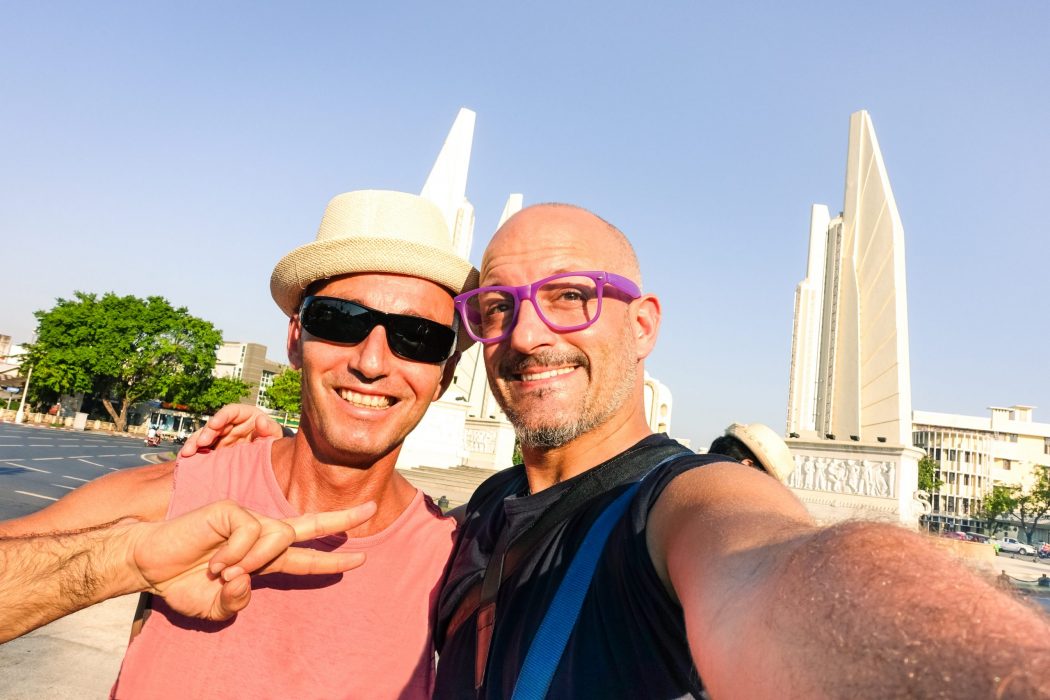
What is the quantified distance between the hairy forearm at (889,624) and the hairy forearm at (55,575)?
1330 millimetres

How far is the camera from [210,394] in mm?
42781

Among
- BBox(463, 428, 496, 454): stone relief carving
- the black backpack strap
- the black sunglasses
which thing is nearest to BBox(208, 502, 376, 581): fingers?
the black backpack strap

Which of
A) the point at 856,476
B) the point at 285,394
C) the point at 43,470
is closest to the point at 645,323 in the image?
the point at 856,476

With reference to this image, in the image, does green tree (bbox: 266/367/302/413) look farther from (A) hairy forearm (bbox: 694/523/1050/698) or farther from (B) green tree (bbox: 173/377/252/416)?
(A) hairy forearm (bbox: 694/523/1050/698)

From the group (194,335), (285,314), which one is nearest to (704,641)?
(285,314)

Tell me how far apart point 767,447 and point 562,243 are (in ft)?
9.81

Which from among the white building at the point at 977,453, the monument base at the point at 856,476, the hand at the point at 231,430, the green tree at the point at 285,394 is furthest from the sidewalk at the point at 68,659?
the white building at the point at 977,453

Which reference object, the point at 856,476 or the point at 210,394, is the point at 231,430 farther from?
the point at 210,394

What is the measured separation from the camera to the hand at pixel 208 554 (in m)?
1.37

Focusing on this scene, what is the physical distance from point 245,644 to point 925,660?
1705 millimetres

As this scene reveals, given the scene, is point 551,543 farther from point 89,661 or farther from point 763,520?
point 89,661

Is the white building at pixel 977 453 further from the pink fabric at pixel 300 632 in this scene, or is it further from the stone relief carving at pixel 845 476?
the pink fabric at pixel 300 632

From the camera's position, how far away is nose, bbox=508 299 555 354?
1.95m

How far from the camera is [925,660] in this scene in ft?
1.69
